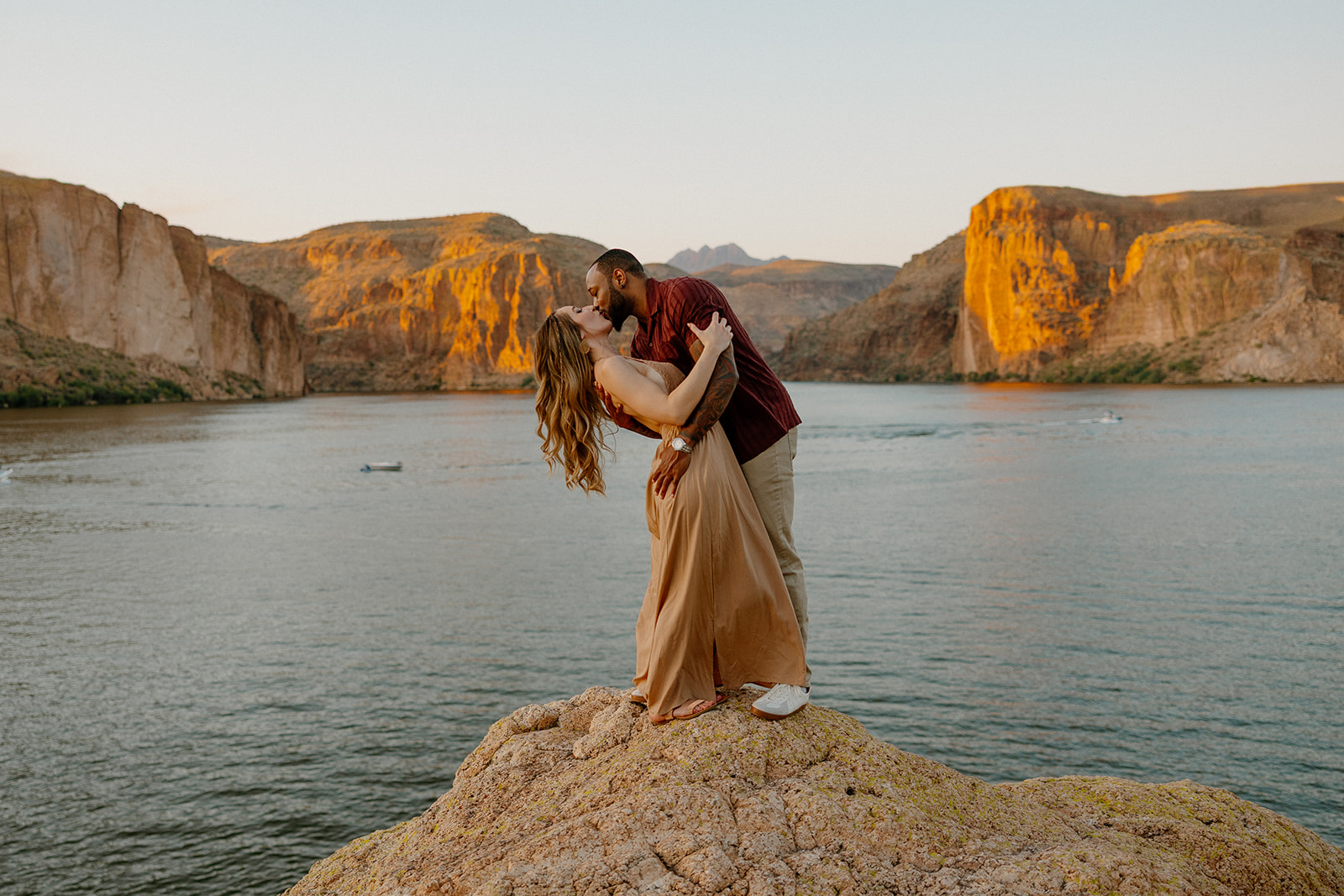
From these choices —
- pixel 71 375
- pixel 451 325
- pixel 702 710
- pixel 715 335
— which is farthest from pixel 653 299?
pixel 451 325

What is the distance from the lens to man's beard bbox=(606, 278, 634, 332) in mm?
4547

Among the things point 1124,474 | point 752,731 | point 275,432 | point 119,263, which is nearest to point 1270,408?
point 1124,474

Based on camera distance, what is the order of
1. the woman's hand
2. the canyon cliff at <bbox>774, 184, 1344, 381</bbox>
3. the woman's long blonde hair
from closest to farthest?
the woman's hand → the woman's long blonde hair → the canyon cliff at <bbox>774, 184, 1344, 381</bbox>

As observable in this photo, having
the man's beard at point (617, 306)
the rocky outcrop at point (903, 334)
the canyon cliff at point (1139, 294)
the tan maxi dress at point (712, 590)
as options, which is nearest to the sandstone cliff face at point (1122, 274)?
the canyon cliff at point (1139, 294)

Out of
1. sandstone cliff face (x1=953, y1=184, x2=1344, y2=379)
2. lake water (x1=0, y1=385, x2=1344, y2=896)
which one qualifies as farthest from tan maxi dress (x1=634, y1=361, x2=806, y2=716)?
sandstone cliff face (x1=953, y1=184, x2=1344, y2=379)

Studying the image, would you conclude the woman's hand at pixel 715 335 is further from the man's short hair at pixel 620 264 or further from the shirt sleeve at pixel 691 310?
the man's short hair at pixel 620 264

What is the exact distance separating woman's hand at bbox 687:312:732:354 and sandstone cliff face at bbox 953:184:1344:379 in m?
132

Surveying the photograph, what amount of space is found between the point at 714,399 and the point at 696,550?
2.32 feet

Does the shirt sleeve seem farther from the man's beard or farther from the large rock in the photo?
the large rock

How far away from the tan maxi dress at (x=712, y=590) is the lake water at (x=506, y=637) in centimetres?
706

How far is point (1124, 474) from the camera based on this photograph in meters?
41.2

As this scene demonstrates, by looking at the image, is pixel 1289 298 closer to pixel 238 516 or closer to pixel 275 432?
pixel 275 432

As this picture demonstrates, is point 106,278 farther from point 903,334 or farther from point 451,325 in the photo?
point 903,334

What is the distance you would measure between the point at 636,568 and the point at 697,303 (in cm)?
2010
